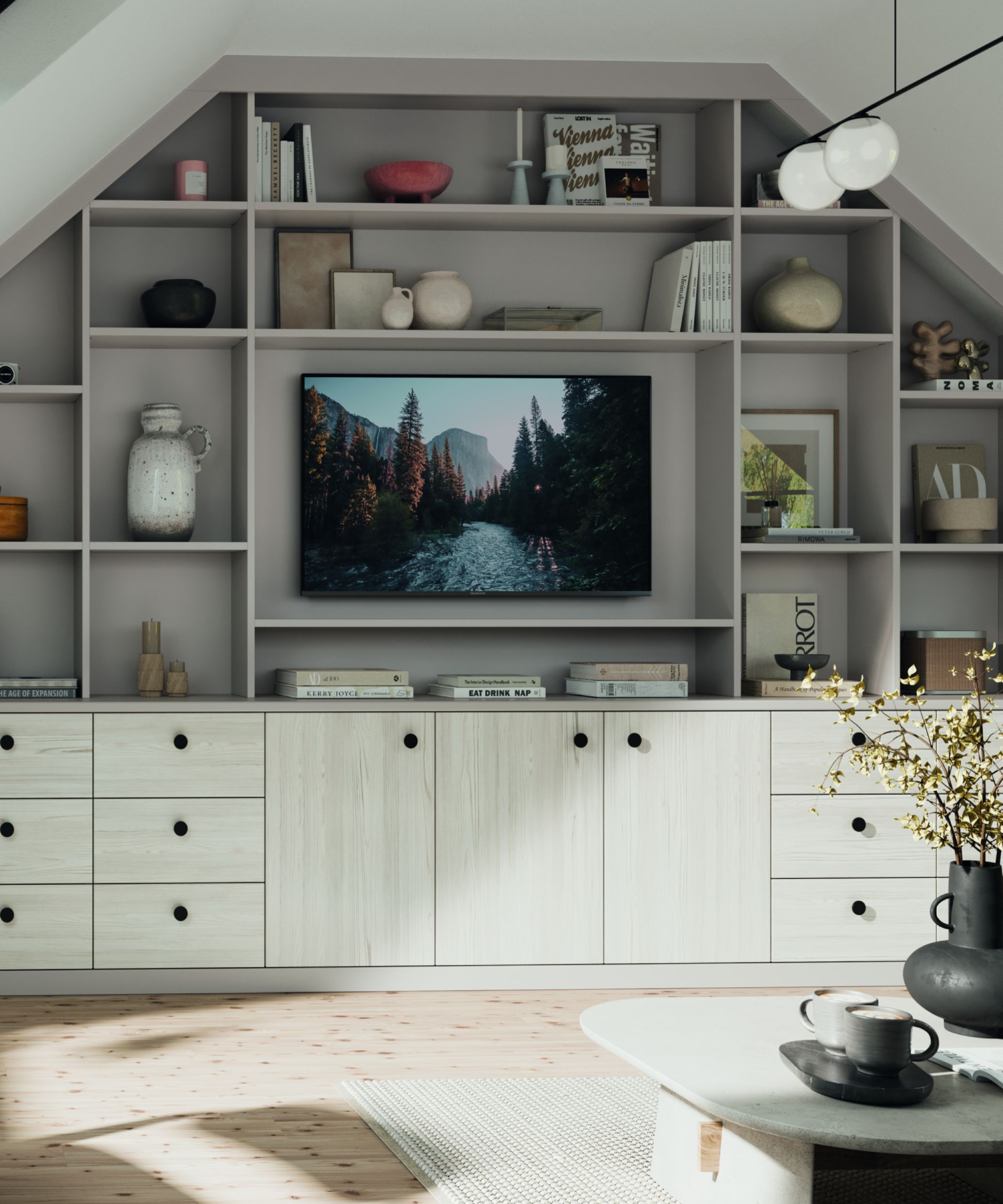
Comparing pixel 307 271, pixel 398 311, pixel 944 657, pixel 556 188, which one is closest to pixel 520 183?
pixel 556 188

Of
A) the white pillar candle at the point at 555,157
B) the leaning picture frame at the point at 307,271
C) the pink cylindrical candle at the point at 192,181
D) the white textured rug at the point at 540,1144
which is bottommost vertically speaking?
the white textured rug at the point at 540,1144

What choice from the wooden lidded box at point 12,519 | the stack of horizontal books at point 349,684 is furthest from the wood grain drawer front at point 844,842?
the wooden lidded box at point 12,519

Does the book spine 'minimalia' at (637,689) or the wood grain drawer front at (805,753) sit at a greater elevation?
the book spine 'minimalia' at (637,689)

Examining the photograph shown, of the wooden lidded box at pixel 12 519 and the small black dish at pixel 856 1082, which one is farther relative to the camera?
the wooden lidded box at pixel 12 519

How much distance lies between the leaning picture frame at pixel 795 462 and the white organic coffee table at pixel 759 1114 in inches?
78.7

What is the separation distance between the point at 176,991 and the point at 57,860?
0.47 metres

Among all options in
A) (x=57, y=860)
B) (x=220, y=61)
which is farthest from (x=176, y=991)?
(x=220, y=61)

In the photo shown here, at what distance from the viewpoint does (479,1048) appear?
307 centimetres

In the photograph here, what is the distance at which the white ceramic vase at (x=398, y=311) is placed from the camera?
12.3 ft

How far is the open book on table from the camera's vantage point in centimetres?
193

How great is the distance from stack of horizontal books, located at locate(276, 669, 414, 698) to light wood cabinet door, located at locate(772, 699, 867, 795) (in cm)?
103

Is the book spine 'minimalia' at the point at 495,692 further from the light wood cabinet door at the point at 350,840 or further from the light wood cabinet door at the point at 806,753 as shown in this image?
the light wood cabinet door at the point at 806,753

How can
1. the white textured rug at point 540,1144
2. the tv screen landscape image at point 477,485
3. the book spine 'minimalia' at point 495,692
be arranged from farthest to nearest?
the tv screen landscape image at point 477,485, the book spine 'minimalia' at point 495,692, the white textured rug at point 540,1144

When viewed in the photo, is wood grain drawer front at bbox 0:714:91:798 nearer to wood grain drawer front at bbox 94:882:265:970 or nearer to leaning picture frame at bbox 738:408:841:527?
wood grain drawer front at bbox 94:882:265:970
